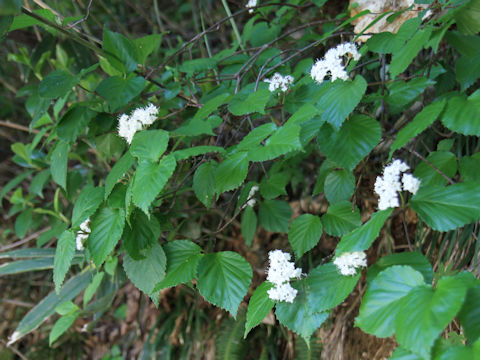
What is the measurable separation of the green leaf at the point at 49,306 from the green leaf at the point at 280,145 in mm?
988

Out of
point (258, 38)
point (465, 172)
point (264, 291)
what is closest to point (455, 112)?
point (465, 172)

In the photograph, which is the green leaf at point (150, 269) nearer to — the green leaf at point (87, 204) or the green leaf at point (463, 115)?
the green leaf at point (87, 204)

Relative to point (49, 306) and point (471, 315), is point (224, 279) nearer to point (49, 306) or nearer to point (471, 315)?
point (471, 315)

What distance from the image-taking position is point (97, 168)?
5.21 ft

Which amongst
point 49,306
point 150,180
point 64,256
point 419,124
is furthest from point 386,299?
point 49,306

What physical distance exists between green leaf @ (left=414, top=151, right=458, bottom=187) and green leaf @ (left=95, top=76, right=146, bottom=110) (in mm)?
660

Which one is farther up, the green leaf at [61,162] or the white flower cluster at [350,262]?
the green leaf at [61,162]

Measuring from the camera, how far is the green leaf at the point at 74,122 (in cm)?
95

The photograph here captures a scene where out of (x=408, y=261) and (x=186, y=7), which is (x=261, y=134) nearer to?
(x=408, y=261)

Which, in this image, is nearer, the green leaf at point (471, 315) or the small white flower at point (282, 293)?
the green leaf at point (471, 315)

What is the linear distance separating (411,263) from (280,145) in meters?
0.30

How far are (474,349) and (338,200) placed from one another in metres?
0.46

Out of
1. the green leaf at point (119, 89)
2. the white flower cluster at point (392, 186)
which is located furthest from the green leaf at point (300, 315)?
the green leaf at point (119, 89)

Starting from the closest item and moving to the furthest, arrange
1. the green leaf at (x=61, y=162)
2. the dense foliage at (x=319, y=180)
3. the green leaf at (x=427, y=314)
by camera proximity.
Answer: the green leaf at (x=427, y=314), the dense foliage at (x=319, y=180), the green leaf at (x=61, y=162)
